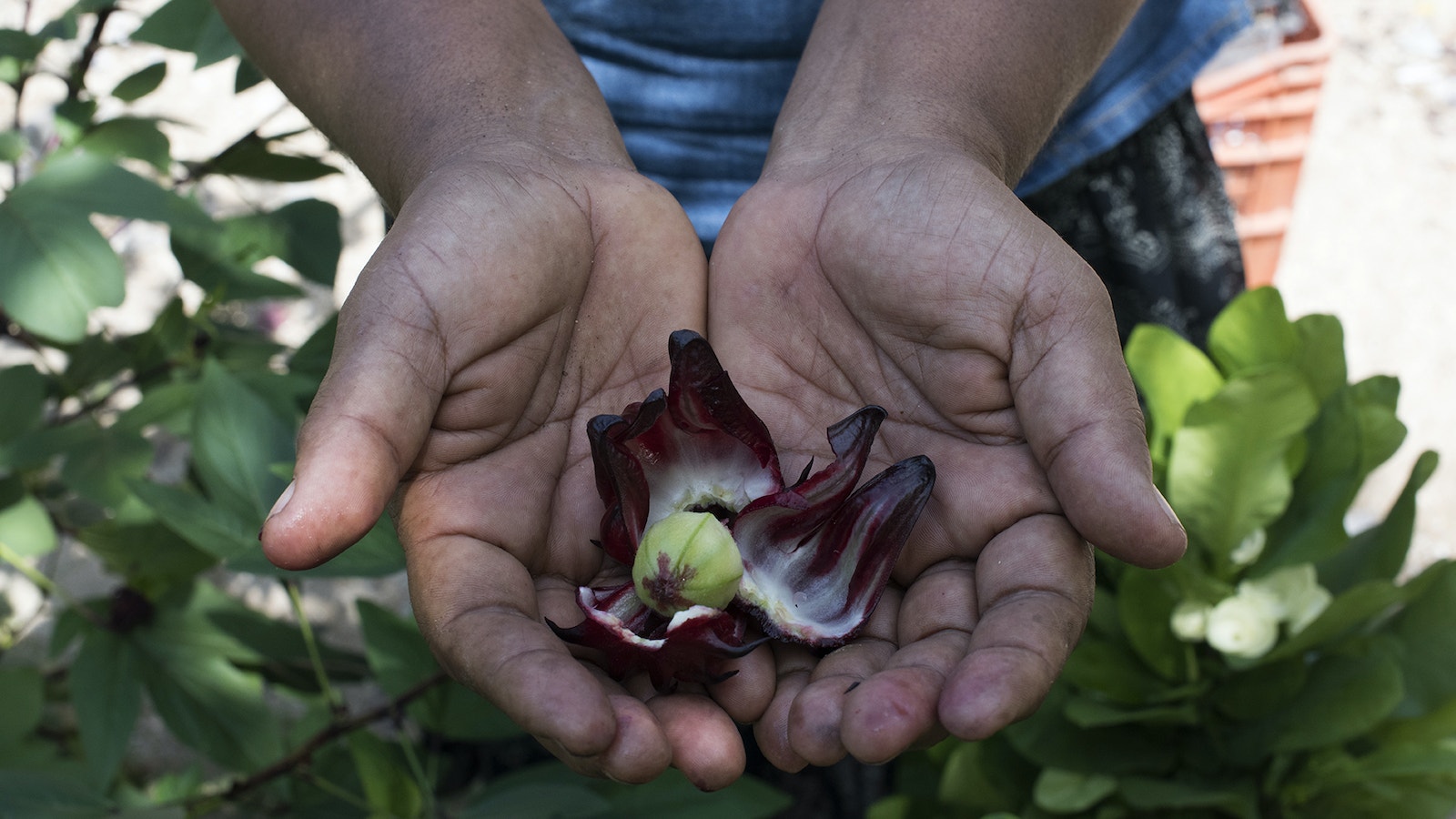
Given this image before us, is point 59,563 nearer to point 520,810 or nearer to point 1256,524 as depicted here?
point 520,810

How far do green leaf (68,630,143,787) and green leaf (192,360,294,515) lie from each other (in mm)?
345

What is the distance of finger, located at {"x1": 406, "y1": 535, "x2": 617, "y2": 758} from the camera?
0.99 m

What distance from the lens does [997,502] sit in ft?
4.18

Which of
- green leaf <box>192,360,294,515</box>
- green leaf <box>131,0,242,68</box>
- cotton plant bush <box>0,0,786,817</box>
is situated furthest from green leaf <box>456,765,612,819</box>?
green leaf <box>131,0,242,68</box>

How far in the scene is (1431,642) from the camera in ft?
5.59

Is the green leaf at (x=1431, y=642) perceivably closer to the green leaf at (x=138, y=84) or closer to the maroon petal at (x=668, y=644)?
the maroon petal at (x=668, y=644)

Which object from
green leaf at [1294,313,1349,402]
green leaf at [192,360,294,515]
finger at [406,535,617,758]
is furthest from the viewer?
green leaf at [1294,313,1349,402]

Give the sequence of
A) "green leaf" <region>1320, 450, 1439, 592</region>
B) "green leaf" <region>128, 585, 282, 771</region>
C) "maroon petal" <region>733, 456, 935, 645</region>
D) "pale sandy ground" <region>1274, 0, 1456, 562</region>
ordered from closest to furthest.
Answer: "maroon petal" <region>733, 456, 935, 645</region> → "green leaf" <region>128, 585, 282, 771</region> → "green leaf" <region>1320, 450, 1439, 592</region> → "pale sandy ground" <region>1274, 0, 1456, 562</region>

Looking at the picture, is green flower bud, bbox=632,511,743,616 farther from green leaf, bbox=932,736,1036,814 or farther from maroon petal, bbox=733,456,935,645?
green leaf, bbox=932,736,1036,814

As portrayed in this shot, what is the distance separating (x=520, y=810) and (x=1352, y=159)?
4.02m

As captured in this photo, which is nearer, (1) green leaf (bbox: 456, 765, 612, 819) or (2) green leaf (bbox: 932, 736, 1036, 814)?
(1) green leaf (bbox: 456, 765, 612, 819)

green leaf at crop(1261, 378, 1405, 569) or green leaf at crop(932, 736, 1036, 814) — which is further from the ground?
green leaf at crop(1261, 378, 1405, 569)

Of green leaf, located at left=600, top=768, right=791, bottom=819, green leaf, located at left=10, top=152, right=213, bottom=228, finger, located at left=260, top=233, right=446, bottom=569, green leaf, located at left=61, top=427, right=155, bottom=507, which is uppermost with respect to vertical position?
green leaf, located at left=10, top=152, right=213, bottom=228

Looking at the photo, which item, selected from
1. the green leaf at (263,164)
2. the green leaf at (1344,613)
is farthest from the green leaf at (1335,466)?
the green leaf at (263,164)
